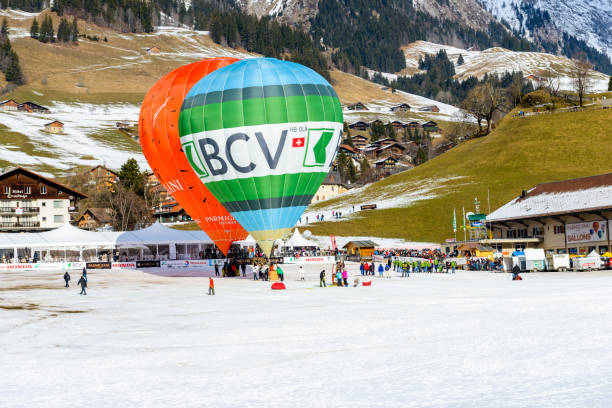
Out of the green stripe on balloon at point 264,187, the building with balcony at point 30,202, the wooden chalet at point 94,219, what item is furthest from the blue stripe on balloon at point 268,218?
the wooden chalet at point 94,219

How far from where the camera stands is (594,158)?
115375 millimetres

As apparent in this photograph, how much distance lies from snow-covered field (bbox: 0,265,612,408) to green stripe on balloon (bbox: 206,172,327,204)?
44.5 feet

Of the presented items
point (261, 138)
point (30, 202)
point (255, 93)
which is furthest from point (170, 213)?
point (261, 138)

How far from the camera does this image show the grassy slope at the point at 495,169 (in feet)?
333

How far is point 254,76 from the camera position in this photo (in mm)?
48500

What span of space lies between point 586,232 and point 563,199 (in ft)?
19.4

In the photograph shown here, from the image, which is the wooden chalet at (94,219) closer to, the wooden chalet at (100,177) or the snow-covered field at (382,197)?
the wooden chalet at (100,177)

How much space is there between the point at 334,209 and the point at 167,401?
106 meters

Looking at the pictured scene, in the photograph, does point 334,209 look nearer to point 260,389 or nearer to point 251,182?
point 251,182

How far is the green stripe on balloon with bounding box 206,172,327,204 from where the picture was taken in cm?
4819

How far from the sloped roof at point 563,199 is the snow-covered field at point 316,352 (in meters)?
36.9

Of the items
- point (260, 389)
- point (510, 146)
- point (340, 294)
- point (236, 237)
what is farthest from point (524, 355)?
point (510, 146)

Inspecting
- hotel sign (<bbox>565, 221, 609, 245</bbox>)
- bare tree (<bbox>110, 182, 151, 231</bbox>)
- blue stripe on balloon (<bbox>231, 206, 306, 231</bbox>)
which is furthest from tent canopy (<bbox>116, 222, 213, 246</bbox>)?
hotel sign (<bbox>565, 221, 609, 245</bbox>)

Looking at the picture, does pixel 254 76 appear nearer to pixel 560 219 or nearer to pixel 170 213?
pixel 560 219
